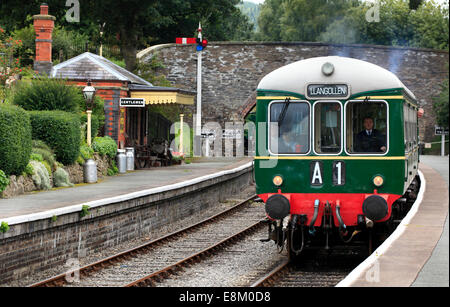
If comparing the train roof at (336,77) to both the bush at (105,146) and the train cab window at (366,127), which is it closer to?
the train cab window at (366,127)

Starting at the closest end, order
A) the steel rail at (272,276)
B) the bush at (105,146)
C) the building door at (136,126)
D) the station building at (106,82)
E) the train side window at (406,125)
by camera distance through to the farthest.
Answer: the steel rail at (272,276) < the train side window at (406,125) < the bush at (105,146) < the station building at (106,82) < the building door at (136,126)

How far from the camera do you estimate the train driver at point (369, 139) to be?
10570 mm

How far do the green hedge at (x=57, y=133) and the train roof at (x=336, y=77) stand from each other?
8.28m

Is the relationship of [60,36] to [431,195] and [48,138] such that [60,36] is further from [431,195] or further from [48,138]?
[431,195]

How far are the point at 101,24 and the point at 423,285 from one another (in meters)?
33.6

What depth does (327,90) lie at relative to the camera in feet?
35.2

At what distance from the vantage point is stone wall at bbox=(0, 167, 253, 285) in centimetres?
1042

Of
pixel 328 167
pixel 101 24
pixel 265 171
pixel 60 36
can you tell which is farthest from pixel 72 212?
pixel 101 24

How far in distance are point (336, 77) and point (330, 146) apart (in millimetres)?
1003

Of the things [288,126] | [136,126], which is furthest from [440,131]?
[288,126]

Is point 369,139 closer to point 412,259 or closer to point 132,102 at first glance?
point 412,259

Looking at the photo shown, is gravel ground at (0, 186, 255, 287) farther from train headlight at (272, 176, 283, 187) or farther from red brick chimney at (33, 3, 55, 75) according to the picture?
red brick chimney at (33, 3, 55, 75)

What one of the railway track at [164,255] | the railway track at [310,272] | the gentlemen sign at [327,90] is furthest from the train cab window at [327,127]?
the railway track at [164,255]
